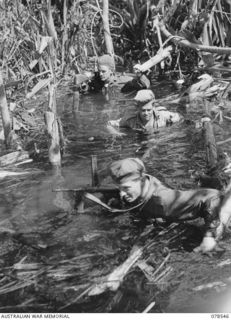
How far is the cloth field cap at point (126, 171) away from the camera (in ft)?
15.0

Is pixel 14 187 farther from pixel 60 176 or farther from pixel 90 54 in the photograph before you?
pixel 90 54

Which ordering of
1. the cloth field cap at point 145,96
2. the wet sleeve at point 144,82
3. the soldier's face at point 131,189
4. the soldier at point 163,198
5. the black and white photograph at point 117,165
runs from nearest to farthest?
the black and white photograph at point 117,165 < the soldier at point 163,198 < the soldier's face at point 131,189 < the cloth field cap at point 145,96 < the wet sleeve at point 144,82

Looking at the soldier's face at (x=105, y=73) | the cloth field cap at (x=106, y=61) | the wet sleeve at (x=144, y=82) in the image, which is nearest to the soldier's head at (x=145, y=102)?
the wet sleeve at (x=144, y=82)

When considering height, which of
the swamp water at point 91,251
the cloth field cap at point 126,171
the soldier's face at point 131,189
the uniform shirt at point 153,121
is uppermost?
the cloth field cap at point 126,171

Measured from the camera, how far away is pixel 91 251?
4625mm

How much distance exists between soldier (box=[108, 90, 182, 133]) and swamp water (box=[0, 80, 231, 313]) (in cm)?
53

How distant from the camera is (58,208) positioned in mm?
5621

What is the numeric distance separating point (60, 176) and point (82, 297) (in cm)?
280

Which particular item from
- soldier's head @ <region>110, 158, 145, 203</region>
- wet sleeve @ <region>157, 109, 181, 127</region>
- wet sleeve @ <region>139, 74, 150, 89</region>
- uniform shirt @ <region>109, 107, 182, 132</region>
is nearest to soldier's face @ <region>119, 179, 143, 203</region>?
soldier's head @ <region>110, 158, 145, 203</region>

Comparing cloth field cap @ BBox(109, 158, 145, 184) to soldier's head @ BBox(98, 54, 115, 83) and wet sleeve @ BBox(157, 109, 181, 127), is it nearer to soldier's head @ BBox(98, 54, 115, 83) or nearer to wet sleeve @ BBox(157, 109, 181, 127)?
wet sleeve @ BBox(157, 109, 181, 127)

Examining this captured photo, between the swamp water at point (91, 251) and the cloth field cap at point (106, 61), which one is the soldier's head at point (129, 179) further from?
the cloth field cap at point (106, 61)

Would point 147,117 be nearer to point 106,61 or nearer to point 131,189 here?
point 131,189

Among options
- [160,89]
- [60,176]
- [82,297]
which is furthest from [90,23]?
[82,297]

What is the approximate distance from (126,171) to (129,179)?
0.26 ft
